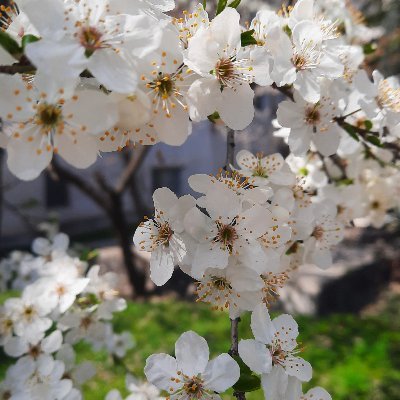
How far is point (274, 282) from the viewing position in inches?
40.9

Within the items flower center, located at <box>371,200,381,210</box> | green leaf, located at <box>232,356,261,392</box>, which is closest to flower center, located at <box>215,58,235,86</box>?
green leaf, located at <box>232,356,261,392</box>

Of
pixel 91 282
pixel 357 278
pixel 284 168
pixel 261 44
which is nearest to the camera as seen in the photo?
pixel 261 44

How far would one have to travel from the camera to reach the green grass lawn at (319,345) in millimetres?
2844

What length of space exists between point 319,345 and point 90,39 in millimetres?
3299

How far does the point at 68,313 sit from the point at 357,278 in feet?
14.3

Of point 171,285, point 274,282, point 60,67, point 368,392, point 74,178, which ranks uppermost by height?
point 60,67

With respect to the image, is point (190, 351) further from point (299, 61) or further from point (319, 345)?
point (319, 345)

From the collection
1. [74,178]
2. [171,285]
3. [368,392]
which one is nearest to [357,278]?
[171,285]

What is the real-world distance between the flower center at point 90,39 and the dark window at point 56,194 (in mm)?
9894

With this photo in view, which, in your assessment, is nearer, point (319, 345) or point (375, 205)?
point (375, 205)

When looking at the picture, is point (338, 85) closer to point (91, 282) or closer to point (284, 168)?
point (284, 168)

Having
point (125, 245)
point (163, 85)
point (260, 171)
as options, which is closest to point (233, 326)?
point (260, 171)

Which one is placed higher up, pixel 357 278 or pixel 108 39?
pixel 108 39

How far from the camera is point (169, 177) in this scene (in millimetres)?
11922
